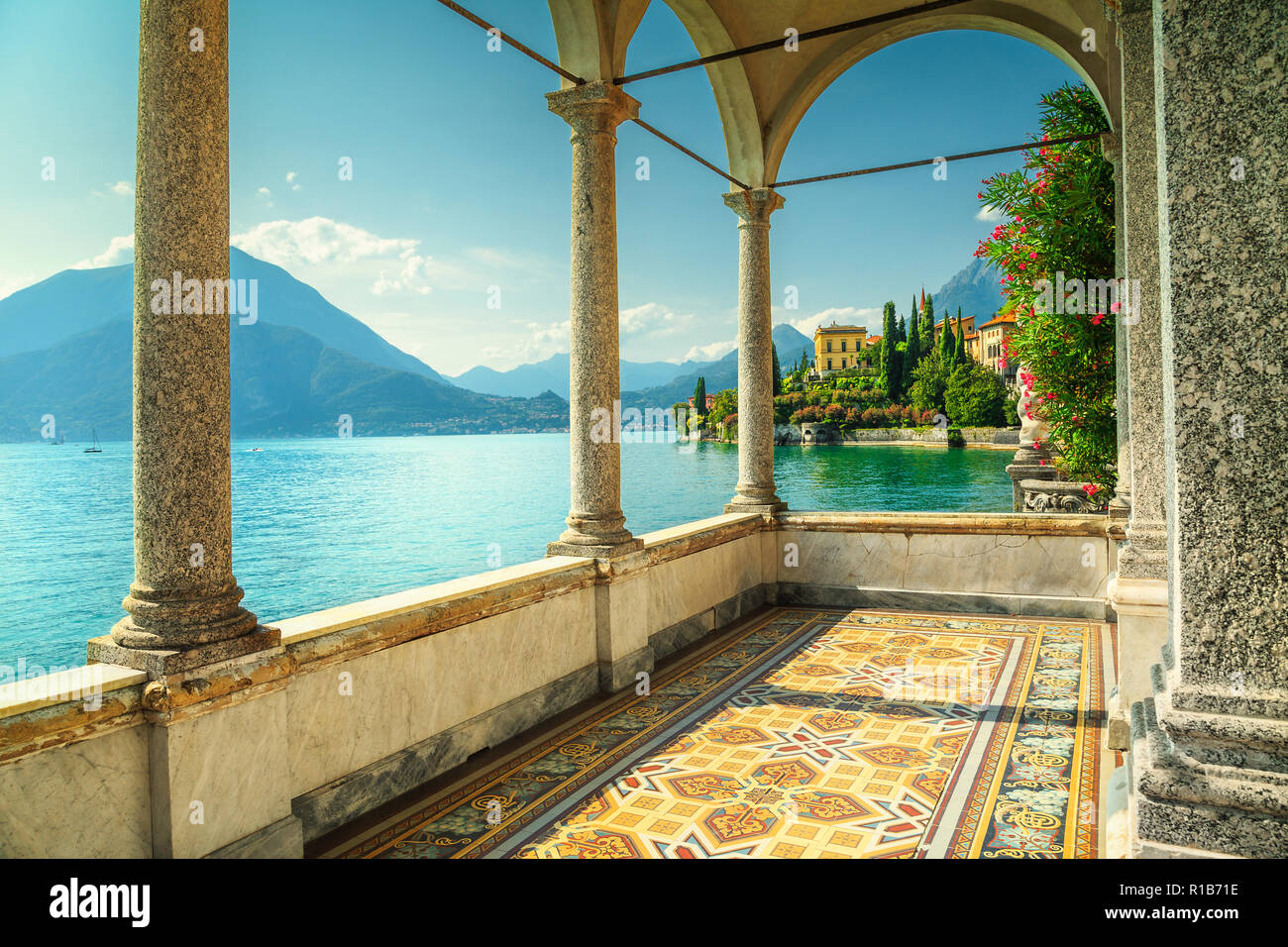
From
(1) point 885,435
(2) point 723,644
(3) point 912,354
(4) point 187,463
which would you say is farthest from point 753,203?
(3) point 912,354

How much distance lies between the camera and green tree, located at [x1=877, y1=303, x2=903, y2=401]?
74750mm

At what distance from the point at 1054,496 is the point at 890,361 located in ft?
223

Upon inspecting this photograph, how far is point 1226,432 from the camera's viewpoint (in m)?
2.05

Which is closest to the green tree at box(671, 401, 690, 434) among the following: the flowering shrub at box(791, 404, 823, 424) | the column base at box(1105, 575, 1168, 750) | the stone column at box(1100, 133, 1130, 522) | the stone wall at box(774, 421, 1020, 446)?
the stone wall at box(774, 421, 1020, 446)

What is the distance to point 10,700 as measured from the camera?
2613 millimetres

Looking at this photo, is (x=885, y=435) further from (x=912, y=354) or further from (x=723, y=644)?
(x=723, y=644)

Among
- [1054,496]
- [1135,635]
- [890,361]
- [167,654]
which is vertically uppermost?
[890,361]

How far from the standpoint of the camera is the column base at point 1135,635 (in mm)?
4207

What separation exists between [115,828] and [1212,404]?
3603 millimetres

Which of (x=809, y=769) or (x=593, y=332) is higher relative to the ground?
(x=593, y=332)

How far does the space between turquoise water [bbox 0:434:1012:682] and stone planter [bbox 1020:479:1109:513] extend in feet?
65.0

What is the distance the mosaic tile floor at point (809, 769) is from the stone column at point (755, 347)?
2301 millimetres
